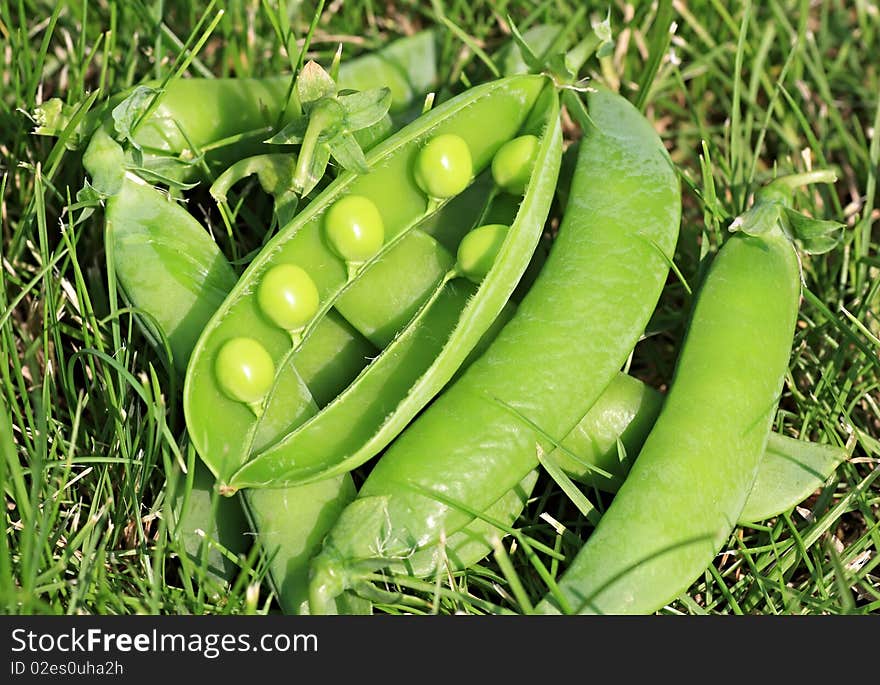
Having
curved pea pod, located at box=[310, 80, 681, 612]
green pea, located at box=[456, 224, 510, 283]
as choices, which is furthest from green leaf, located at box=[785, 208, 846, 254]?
green pea, located at box=[456, 224, 510, 283]

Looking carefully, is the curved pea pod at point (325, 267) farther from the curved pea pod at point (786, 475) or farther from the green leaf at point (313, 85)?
the curved pea pod at point (786, 475)

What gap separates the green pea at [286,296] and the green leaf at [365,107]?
0.39 meters

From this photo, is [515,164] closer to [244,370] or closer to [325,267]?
[325,267]

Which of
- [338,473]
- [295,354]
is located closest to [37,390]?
[295,354]

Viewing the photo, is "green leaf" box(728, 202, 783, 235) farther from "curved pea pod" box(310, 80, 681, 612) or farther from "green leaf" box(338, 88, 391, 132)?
"green leaf" box(338, 88, 391, 132)

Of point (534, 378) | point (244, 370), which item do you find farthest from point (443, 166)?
point (244, 370)

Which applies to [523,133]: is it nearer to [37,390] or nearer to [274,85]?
[274,85]

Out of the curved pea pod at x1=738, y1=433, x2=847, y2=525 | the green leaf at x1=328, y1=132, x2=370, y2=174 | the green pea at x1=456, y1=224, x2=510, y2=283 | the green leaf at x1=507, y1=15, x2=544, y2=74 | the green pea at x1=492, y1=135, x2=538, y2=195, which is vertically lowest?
the curved pea pod at x1=738, y1=433, x2=847, y2=525

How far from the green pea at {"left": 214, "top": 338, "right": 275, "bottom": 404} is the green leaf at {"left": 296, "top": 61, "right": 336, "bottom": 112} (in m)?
0.64

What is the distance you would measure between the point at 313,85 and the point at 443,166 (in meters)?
0.39

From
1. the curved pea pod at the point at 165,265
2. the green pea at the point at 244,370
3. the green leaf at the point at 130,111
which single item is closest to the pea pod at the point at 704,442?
the green pea at the point at 244,370

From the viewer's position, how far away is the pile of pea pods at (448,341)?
2.02 meters

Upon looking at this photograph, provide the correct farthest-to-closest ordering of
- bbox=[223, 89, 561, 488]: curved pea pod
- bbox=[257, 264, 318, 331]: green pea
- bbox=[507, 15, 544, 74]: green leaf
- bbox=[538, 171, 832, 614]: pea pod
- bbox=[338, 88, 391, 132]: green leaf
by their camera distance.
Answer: bbox=[507, 15, 544, 74]: green leaf → bbox=[338, 88, 391, 132]: green leaf → bbox=[257, 264, 318, 331]: green pea → bbox=[223, 89, 561, 488]: curved pea pod → bbox=[538, 171, 832, 614]: pea pod

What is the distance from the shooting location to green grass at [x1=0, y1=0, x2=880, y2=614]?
2.12 meters
